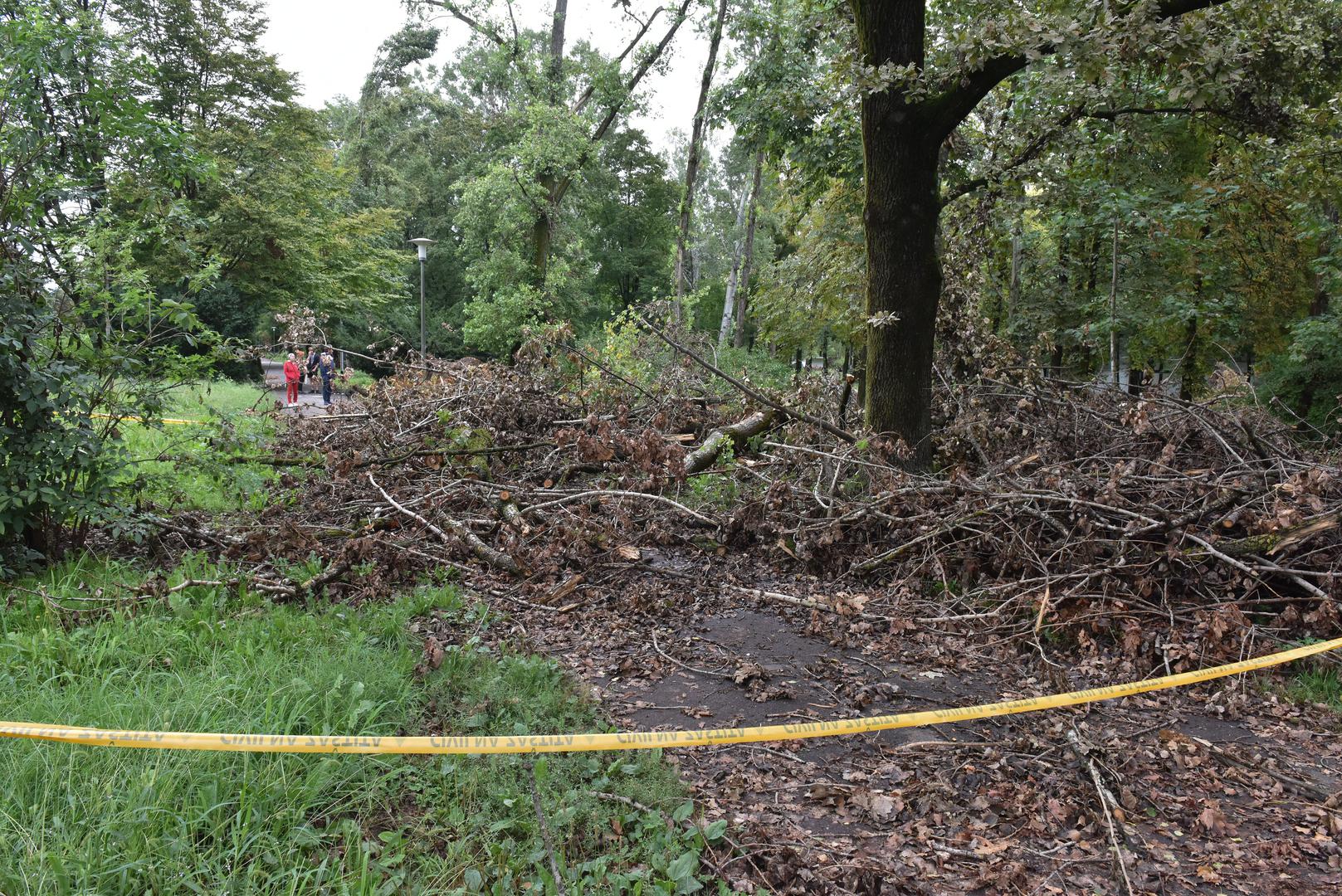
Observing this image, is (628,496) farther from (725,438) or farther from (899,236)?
(899,236)

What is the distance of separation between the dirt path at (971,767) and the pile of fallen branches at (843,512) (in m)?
0.42

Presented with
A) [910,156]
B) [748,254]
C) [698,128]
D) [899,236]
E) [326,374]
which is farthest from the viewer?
[748,254]

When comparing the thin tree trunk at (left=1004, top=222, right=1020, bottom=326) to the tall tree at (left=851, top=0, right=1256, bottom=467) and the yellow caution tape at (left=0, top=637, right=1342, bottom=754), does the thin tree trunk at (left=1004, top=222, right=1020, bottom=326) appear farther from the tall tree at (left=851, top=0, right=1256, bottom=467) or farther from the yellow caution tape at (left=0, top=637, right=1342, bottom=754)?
the yellow caution tape at (left=0, top=637, right=1342, bottom=754)

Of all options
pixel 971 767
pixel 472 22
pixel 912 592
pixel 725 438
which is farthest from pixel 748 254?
pixel 971 767

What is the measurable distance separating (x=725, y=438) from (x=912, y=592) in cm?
326

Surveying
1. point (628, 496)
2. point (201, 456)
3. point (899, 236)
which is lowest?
point (628, 496)

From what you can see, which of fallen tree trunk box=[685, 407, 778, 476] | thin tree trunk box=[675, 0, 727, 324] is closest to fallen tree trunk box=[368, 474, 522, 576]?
fallen tree trunk box=[685, 407, 778, 476]

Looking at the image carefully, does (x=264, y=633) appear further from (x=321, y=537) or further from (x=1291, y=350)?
(x=1291, y=350)

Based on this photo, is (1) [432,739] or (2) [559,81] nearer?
(1) [432,739]

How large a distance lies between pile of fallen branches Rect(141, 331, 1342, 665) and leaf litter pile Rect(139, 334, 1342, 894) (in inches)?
1.1

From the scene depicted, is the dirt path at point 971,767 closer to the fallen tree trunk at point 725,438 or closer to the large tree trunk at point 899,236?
the large tree trunk at point 899,236

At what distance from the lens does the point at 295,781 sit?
2.75 meters

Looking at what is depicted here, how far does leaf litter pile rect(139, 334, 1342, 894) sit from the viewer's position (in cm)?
293

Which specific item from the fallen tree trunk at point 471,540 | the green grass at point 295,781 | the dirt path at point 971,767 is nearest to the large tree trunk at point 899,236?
the dirt path at point 971,767
